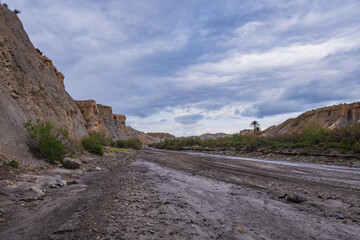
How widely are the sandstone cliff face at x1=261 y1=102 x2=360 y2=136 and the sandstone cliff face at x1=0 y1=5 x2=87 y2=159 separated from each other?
34.9 m

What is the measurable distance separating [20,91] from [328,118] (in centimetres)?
5340

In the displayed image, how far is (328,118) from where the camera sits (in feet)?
160

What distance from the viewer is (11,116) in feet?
36.3

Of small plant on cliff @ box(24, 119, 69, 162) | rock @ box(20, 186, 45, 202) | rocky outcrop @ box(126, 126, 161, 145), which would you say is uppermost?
rocky outcrop @ box(126, 126, 161, 145)

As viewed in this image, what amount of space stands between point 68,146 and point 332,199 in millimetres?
14037

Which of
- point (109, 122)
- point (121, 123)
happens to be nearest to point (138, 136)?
point (121, 123)

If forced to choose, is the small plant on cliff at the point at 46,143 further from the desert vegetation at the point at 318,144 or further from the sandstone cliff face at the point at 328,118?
the sandstone cliff face at the point at 328,118

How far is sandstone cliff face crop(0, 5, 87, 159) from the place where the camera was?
10.3 m

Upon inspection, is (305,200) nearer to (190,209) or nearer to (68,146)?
(190,209)

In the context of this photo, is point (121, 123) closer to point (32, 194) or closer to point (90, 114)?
point (90, 114)

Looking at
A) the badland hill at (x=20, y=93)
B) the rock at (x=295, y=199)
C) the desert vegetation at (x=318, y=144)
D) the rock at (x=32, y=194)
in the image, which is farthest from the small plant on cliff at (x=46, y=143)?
the desert vegetation at (x=318, y=144)

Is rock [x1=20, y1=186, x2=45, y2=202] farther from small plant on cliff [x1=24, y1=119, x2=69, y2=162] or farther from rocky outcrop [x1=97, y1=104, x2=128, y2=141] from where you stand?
rocky outcrop [x1=97, y1=104, x2=128, y2=141]

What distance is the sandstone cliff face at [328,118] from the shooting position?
4331 cm

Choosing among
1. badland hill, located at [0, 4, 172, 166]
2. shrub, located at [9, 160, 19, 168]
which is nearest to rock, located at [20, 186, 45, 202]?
shrub, located at [9, 160, 19, 168]
